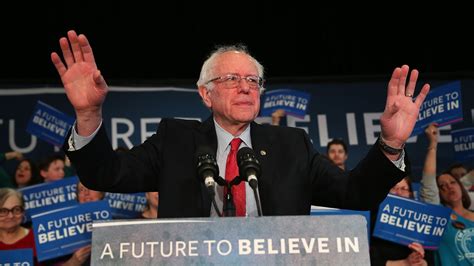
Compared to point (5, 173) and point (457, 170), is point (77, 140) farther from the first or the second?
point (457, 170)

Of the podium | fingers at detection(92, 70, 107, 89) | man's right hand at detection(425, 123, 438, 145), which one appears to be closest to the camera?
the podium

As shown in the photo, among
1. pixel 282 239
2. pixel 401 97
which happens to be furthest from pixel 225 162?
pixel 282 239

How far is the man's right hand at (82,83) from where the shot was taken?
4.82 feet

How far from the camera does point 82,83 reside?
148 cm

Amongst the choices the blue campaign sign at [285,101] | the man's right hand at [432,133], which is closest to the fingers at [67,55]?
the blue campaign sign at [285,101]

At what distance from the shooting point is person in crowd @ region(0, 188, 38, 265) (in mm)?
3385

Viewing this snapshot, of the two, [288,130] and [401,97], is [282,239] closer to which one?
[401,97]

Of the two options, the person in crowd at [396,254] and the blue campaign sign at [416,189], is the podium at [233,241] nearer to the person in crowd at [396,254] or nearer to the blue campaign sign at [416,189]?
the person in crowd at [396,254]

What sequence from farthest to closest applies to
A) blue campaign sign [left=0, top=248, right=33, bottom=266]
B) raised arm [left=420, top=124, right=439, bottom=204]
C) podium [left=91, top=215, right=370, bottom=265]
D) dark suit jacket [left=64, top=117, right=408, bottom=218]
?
raised arm [left=420, top=124, right=439, bottom=204]
blue campaign sign [left=0, top=248, right=33, bottom=266]
dark suit jacket [left=64, top=117, right=408, bottom=218]
podium [left=91, top=215, right=370, bottom=265]

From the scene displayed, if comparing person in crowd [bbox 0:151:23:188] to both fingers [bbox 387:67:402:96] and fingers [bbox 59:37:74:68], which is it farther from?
fingers [bbox 387:67:402:96]

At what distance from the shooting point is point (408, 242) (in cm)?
348

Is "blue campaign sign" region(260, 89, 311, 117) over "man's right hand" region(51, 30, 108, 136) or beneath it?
over

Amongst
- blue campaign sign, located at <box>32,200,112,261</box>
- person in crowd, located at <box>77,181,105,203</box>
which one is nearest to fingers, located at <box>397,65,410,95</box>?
blue campaign sign, located at <box>32,200,112,261</box>

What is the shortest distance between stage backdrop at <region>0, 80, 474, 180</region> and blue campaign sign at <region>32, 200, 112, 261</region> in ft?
1.28
